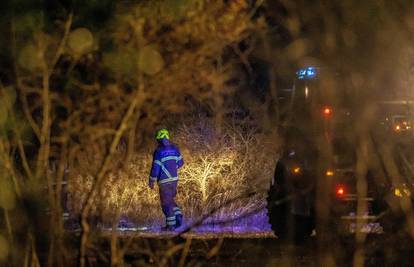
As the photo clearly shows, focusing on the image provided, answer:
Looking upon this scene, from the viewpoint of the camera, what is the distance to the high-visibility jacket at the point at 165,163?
12750 millimetres

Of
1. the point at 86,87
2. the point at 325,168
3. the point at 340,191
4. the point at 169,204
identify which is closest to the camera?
the point at 86,87

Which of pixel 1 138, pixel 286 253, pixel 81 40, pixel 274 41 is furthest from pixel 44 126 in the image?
pixel 286 253

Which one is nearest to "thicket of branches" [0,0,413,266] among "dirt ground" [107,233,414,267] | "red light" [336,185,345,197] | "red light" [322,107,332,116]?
"dirt ground" [107,233,414,267]

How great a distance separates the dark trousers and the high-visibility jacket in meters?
0.11

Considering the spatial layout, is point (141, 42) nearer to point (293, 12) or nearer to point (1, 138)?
point (1, 138)

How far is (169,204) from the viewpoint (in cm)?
1276

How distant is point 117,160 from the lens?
4.98 m

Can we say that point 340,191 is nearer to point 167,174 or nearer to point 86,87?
point 167,174

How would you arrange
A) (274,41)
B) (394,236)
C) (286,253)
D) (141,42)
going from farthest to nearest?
(286,253)
(394,236)
(274,41)
(141,42)

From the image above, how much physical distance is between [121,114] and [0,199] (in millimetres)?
→ 856

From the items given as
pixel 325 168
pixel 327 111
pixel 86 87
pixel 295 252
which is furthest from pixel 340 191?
pixel 86 87

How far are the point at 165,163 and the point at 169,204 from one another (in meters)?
0.67

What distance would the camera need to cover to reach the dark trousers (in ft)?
40.8

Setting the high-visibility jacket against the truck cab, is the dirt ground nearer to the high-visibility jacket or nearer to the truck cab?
the truck cab
